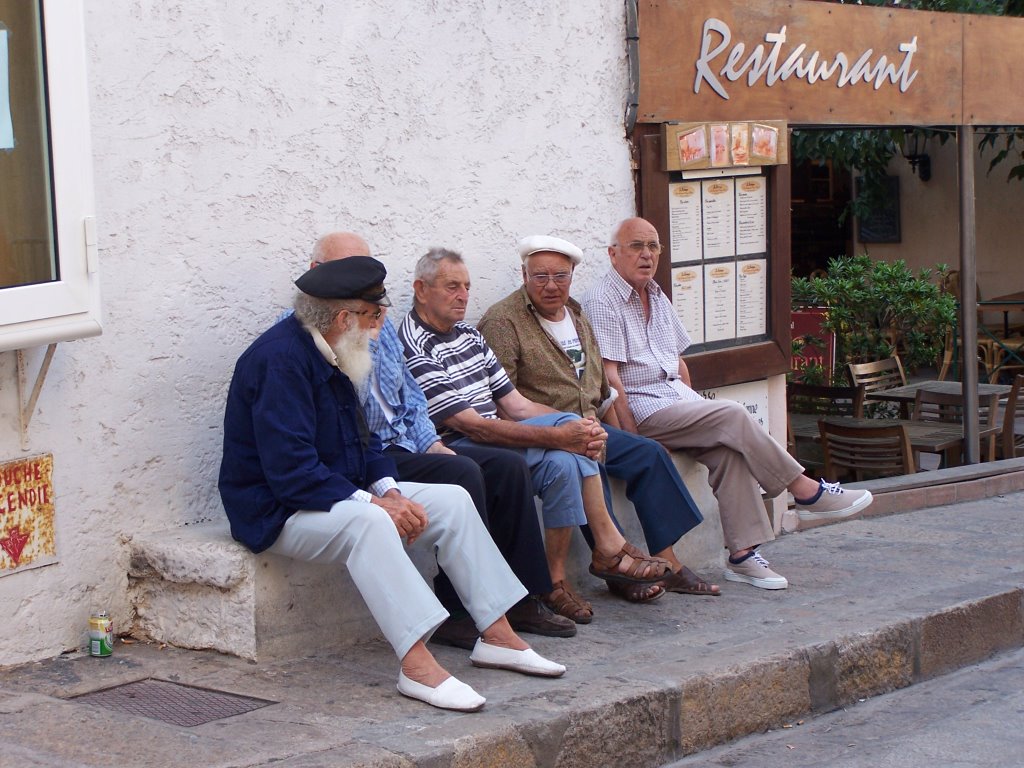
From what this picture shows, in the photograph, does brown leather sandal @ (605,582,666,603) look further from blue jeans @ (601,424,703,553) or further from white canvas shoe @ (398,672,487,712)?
white canvas shoe @ (398,672,487,712)

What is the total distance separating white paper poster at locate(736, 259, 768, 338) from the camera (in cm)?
700

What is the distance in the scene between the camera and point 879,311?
1094cm

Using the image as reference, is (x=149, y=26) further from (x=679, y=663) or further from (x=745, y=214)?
(x=745, y=214)

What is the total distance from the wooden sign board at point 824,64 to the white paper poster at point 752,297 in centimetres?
76

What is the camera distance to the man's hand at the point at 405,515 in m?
4.24

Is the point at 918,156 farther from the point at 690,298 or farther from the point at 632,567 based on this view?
the point at 632,567

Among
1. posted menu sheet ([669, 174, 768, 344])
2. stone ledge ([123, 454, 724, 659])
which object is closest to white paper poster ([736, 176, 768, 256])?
posted menu sheet ([669, 174, 768, 344])

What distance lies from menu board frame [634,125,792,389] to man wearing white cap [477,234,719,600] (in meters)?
1.01

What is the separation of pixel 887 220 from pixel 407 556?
43.1 feet

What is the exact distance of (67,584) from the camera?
4.47 m

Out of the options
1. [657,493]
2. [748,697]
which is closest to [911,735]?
[748,697]

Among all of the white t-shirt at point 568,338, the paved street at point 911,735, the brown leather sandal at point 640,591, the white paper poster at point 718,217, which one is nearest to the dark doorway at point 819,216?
the white paper poster at point 718,217

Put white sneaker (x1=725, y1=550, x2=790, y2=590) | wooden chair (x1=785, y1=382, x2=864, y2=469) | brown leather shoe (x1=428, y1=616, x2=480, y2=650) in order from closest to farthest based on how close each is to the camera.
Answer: brown leather shoe (x1=428, y1=616, x2=480, y2=650) < white sneaker (x1=725, y1=550, x2=790, y2=590) < wooden chair (x1=785, y1=382, x2=864, y2=469)

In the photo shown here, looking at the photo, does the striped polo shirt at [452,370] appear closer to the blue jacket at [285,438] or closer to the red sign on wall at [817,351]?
the blue jacket at [285,438]
